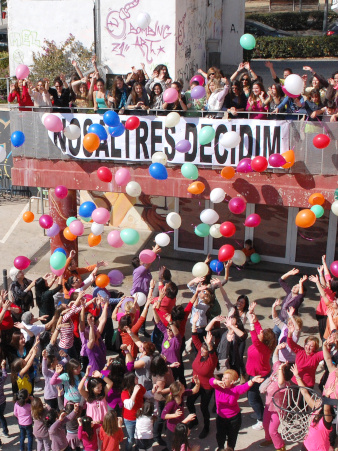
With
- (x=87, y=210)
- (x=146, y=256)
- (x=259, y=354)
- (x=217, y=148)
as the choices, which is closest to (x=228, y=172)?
(x=217, y=148)

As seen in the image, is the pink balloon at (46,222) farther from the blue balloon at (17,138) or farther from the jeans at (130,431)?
the jeans at (130,431)

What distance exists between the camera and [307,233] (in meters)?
13.4

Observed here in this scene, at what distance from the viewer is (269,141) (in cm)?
1017

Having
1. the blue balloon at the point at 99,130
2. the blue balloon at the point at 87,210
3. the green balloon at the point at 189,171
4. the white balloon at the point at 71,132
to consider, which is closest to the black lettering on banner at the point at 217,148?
the green balloon at the point at 189,171

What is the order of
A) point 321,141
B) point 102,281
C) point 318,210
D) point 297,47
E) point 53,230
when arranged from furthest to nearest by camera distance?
point 297,47
point 53,230
point 318,210
point 102,281
point 321,141

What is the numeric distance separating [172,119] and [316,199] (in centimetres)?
266

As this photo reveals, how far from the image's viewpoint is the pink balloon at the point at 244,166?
33.0ft

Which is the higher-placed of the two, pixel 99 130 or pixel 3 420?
pixel 99 130

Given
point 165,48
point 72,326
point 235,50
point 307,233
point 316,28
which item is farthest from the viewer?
point 316,28

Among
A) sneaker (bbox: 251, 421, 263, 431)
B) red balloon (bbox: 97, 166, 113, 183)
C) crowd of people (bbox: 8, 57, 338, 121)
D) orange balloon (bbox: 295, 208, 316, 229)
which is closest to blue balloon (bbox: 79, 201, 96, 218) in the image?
red balloon (bbox: 97, 166, 113, 183)

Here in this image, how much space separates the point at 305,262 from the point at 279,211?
1.27 metres

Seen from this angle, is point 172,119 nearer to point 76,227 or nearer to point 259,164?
point 259,164

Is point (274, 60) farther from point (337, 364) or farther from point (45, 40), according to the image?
point (337, 364)

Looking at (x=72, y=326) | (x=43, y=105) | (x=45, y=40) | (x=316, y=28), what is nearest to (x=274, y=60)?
(x=316, y=28)
